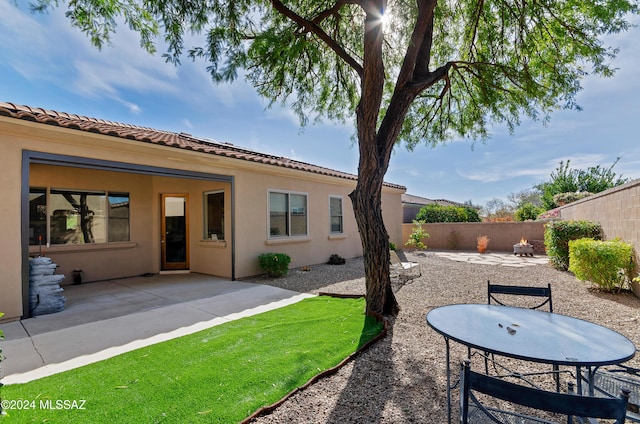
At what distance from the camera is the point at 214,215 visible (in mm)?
9289

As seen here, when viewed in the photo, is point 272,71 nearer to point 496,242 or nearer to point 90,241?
point 90,241

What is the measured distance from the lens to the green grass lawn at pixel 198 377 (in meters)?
2.66

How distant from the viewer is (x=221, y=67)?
228 inches

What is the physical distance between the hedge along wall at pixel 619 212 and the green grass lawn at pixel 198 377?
6449mm

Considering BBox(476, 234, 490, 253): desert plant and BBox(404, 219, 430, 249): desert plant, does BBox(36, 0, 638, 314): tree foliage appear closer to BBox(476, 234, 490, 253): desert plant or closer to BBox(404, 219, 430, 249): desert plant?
BBox(404, 219, 430, 249): desert plant

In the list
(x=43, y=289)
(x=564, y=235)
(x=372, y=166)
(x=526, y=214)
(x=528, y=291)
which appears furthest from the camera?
(x=526, y=214)

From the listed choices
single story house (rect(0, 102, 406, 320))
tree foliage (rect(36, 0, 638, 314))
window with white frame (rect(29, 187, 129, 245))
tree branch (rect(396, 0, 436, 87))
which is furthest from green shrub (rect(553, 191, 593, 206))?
window with white frame (rect(29, 187, 129, 245))

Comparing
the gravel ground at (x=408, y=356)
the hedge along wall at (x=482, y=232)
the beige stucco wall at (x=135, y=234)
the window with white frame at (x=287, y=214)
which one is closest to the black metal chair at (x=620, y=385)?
the gravel ground at (x=408, y=356)

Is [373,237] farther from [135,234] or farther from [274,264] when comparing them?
[135,234]

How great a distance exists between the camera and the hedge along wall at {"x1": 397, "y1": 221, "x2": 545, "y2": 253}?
1520 centimetres

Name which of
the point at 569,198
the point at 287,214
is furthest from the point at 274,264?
the point at 569,198

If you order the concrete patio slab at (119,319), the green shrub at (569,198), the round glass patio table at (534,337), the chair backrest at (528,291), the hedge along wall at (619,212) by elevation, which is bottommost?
the concrete patio slab at (119,319)

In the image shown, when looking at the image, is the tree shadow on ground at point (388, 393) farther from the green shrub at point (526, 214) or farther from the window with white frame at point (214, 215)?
the green shrub at point (526, 214)

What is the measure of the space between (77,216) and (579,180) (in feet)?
103
